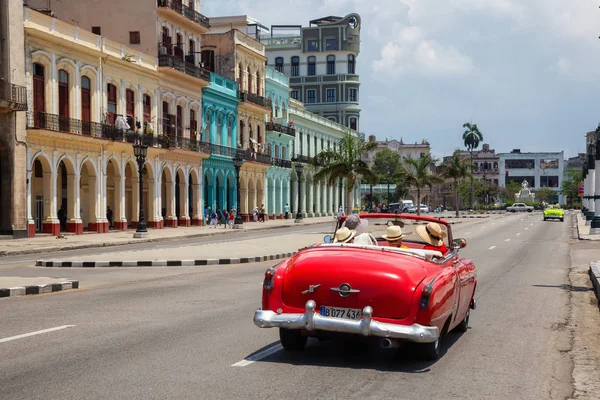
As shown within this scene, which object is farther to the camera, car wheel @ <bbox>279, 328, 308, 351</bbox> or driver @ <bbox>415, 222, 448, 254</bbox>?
driver @ <bbox>415, 222, 448, 254</bbox>

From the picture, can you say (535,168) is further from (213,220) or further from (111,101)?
(111,101)

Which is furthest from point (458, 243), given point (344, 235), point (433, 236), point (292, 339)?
point (292, 339)

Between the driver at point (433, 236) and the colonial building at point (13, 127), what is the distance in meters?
29.1

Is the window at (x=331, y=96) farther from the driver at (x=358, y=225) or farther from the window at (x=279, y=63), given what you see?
the driver at (x=358, y=225)

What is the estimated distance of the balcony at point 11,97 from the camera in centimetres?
3534

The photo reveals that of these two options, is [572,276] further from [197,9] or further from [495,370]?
[197,9]

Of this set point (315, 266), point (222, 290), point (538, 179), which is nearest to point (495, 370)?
point (315, 266)

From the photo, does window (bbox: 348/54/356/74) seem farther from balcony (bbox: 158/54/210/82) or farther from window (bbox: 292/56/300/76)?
balcony (bbox: 158/54/210/82)

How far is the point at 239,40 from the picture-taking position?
65.8 metres

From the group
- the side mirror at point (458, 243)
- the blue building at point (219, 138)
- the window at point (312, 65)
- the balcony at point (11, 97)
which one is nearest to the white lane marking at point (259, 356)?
the side mirror at point (458, 243)

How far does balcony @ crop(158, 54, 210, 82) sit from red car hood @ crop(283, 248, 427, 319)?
44617mm

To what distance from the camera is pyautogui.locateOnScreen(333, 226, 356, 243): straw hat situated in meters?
9.46

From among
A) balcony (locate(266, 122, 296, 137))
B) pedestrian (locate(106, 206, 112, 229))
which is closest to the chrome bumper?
pedestrian (locate(106, 206, 112, 229))

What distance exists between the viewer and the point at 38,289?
14.4 meters
